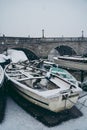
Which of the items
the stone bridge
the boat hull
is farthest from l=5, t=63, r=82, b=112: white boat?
the stone bridge

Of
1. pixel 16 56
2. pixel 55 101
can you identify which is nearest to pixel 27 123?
pixel 55 101

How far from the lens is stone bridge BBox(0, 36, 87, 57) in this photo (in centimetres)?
1811

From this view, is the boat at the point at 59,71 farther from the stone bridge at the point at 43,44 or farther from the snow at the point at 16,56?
the stone bridge at the point at 43,44

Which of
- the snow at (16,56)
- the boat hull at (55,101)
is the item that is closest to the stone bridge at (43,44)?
the snow at (16,56)

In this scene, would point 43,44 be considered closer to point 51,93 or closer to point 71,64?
point 71,64

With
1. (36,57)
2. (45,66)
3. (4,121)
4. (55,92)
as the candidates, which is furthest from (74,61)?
(4,121)

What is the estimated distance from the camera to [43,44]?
67.7 feet

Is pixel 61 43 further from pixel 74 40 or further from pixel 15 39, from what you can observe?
pixel 15 39

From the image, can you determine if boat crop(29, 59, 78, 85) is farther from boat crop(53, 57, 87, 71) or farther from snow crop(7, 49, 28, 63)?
snow crop(7, 49, 28, 63)

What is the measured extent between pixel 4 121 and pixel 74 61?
31.0 feet

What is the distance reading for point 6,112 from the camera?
7.99 metres

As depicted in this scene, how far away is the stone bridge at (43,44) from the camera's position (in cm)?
1811

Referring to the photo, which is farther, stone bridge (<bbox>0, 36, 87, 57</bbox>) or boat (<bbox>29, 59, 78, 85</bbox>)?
stone bridge (<bbox>0, 36, 87, 57</bbox>)

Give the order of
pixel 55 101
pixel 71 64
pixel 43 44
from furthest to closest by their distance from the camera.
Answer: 1. pixel 43 44
2. pixel 71 64
3. pixel 55 101
